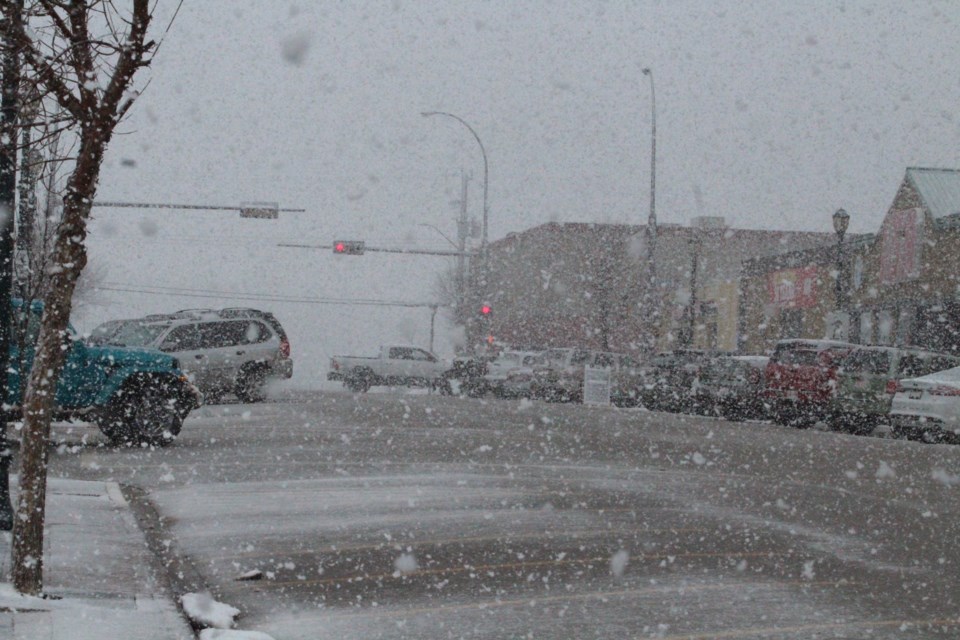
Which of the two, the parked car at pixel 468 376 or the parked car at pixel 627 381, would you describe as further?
the parked car at pixel 468 376

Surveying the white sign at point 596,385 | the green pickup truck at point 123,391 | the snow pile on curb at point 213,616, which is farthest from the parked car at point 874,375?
the snow pile on curb at point 213,616

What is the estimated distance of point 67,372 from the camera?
14.2 meters

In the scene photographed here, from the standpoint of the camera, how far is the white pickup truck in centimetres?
4181

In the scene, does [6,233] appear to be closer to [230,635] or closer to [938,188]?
[230,635]

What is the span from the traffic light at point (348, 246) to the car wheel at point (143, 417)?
30580 mm

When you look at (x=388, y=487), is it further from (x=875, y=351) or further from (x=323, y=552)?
(x=875, y=351)

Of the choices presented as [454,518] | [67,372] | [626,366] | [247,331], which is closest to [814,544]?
[454,518]

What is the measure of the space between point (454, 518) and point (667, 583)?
2808mm

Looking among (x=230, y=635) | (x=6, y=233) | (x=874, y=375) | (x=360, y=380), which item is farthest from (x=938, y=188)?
(x=230, y=635)

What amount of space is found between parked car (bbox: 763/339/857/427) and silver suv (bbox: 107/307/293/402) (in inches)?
422

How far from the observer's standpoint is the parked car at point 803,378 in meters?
22.8

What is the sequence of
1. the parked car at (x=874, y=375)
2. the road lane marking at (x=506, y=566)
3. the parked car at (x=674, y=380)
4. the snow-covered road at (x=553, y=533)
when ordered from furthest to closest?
the parked car at (x=674, y=380) < the parked car at (x=874, y=375) < the road lane marking at (x=506, y=566) < the snow-covered road at (x=553, y=533)

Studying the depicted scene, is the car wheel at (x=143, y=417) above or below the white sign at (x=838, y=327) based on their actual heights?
below

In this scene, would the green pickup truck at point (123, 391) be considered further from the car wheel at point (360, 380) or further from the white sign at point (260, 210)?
the car wheel at point (360, 380)
